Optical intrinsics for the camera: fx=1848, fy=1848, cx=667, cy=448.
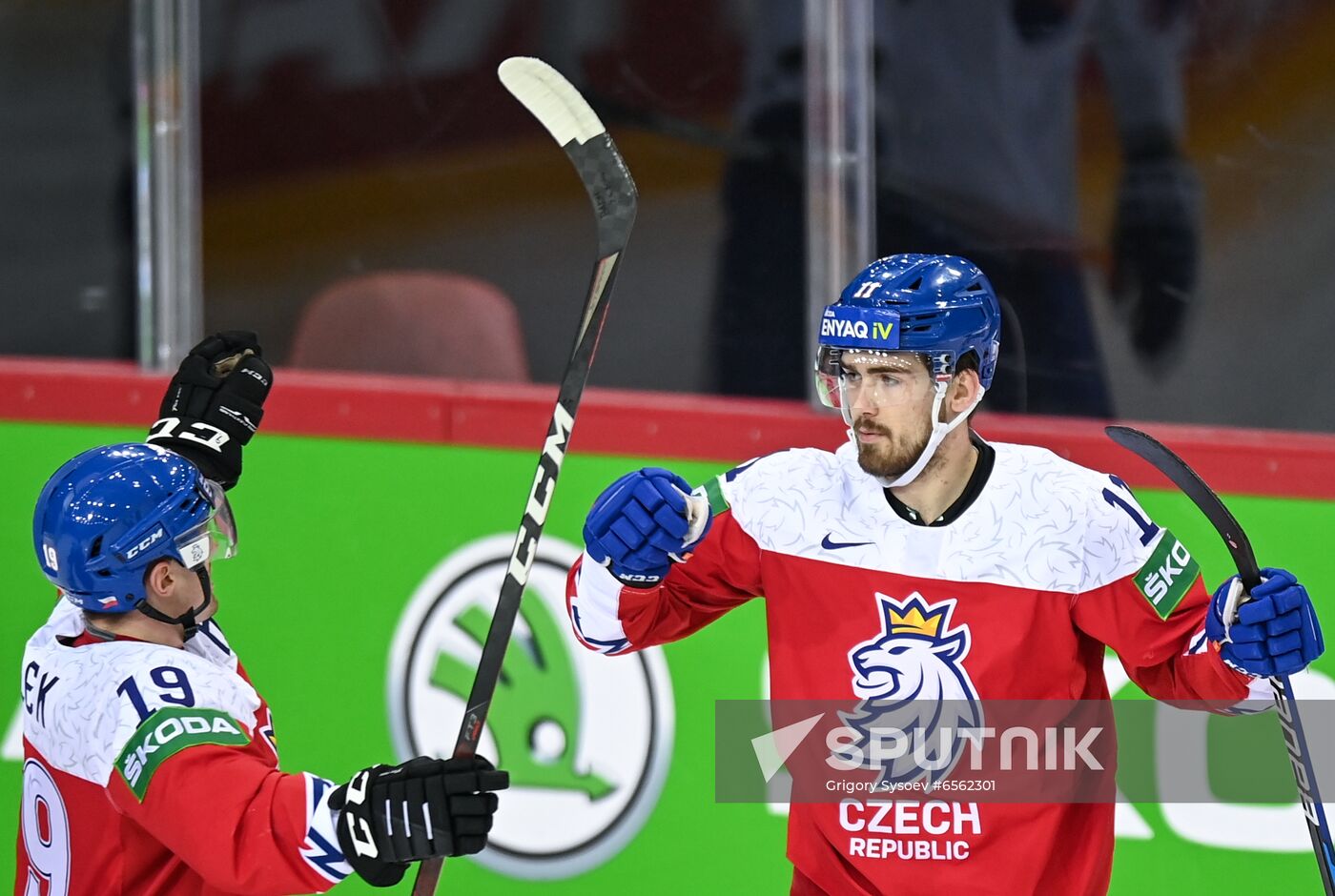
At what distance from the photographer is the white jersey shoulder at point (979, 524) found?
2.53 m

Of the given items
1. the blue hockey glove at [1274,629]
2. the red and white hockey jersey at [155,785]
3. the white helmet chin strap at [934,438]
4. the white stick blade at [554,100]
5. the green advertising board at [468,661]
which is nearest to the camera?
the red and white hockey jersey at [155,785]

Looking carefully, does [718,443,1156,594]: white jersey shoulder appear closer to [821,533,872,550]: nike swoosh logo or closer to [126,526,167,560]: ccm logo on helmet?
[821,533,872,550]: nike swoosh logo

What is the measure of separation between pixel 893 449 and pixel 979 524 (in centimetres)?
16

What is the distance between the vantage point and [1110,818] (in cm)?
257

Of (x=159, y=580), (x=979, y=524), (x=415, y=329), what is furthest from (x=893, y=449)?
(x=415, y=329)

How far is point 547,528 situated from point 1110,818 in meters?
1.40

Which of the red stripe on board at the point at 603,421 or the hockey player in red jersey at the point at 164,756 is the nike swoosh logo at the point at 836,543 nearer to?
the hockey player in red jersey at the point at 164,756

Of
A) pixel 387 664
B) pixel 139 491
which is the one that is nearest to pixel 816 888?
pixel 139 491

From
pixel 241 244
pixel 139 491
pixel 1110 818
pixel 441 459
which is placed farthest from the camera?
pixel 241 244

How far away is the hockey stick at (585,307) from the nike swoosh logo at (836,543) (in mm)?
431

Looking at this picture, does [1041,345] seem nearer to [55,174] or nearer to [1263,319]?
[1263,319]

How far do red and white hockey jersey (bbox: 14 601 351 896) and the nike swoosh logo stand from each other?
0.80 metres

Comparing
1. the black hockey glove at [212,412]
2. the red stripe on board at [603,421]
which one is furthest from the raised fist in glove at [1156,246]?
the black hockey glove at [212,412]

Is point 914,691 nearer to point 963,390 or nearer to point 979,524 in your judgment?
point 979,524
